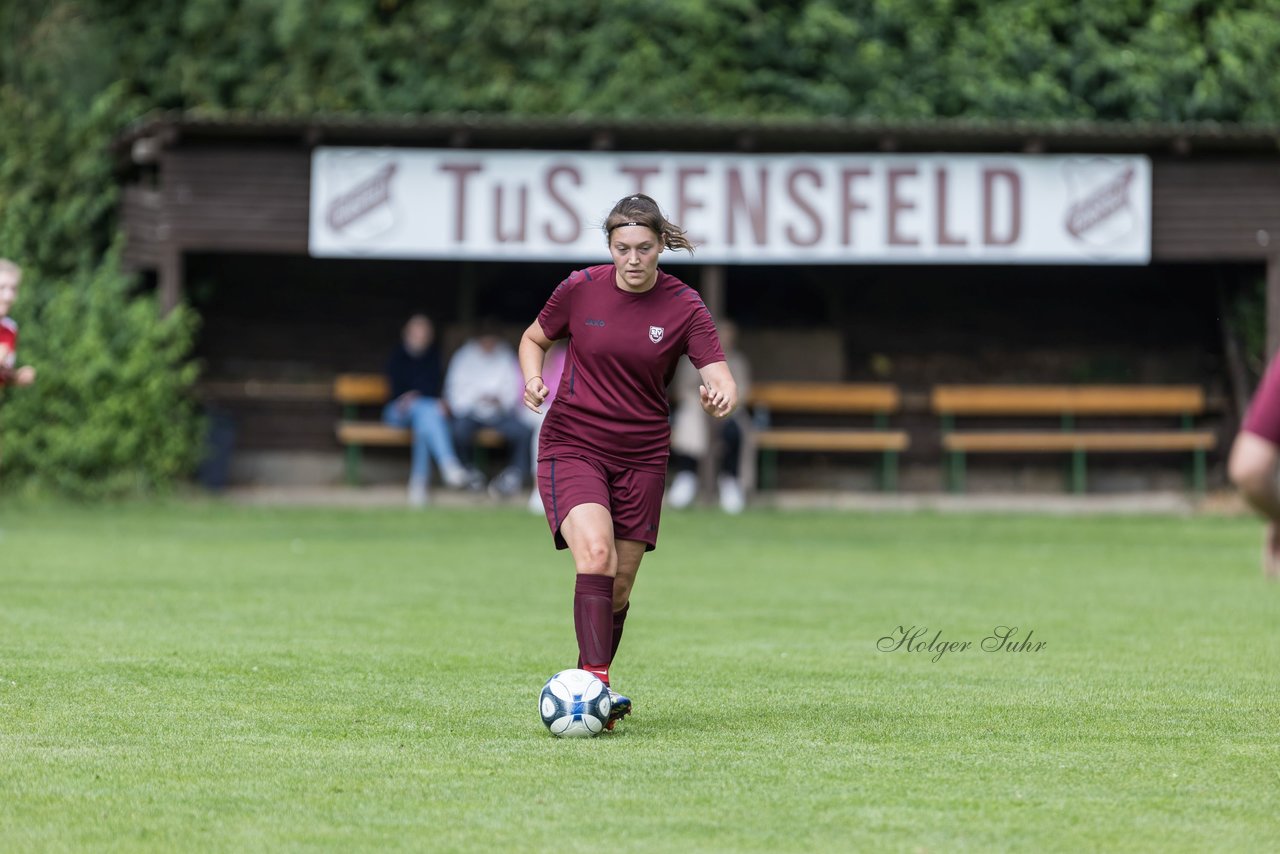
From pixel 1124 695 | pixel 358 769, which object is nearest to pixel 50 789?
pixel 358 769

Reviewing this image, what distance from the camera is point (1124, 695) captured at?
809 cm

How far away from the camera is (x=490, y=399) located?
69.6 ft

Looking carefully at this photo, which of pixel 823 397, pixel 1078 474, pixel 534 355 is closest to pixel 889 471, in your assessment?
pixel 823 397

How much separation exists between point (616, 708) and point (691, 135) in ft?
46.4

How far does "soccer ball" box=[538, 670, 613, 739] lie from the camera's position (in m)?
6.86

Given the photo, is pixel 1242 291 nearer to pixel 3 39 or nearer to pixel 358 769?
pixel 3 39

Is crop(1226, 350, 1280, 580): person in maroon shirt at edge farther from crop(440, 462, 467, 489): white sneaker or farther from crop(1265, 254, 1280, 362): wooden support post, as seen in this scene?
crop(1265, 254, 1280, 362): wooden support post

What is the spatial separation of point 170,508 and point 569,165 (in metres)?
5.38

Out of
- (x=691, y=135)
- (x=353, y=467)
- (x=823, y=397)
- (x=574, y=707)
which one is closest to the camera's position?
(x=574, y=707)

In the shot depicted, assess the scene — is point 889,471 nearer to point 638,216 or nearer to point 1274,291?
point 1274,291

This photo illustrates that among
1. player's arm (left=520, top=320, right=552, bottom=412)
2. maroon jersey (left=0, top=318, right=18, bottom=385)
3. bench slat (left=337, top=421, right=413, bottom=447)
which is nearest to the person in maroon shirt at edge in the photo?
player's arm (left=520, top=320, right=552, bottom=412)

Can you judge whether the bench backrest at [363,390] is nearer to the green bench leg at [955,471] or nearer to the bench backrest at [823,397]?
the bench backrest at [823,397]

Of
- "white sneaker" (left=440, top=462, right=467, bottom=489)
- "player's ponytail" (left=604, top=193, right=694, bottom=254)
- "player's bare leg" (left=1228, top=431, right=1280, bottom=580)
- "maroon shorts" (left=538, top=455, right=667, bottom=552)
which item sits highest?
"player's ponytail" (left=604, top=193, right=694, bottom=254)

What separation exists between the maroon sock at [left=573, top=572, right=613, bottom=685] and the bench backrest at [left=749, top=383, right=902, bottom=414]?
595 inches
